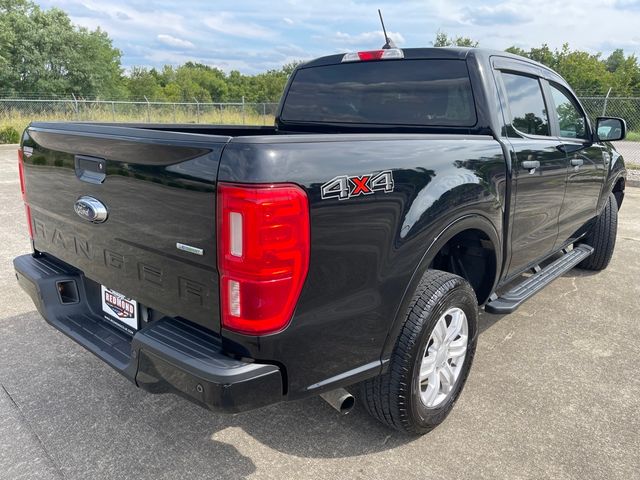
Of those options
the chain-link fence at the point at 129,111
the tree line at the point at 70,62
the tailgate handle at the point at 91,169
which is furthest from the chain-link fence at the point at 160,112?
the tailgate handle at the point at 91,169

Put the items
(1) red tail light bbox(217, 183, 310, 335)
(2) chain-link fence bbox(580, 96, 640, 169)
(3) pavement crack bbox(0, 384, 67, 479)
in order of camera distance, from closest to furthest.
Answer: (1) red tail light bbox(217, 183, 310, 335) → (3) pavement crack bbox(0, 384, 67, 479) → (2) chain-link fence bbox(580, 96, 640, 169)

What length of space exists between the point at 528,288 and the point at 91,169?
2.72 meters

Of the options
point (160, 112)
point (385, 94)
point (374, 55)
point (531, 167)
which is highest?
point (374, 55)

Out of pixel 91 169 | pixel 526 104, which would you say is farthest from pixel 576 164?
pixel 91 169

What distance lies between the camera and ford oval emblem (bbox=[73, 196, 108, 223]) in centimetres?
218

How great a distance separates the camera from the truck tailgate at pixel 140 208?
180 cm

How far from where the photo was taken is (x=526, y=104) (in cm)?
343

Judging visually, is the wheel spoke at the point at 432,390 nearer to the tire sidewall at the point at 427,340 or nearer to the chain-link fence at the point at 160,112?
the tire sidewall at the point at 427,340

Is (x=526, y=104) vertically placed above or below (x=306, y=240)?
above

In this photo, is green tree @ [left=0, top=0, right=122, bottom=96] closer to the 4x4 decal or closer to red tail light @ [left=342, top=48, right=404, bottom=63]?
red tail light @ [left=342, top=48, right=404, bottom=63]

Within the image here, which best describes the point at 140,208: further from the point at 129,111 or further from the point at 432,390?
the point at 129,111

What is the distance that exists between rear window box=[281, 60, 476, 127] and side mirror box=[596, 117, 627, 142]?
2078mm

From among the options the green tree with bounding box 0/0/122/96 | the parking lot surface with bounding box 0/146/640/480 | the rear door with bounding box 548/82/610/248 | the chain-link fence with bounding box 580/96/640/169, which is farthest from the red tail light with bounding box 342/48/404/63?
the green tree with bounding box 0/0/122/96

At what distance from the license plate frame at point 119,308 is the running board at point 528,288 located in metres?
2.02
